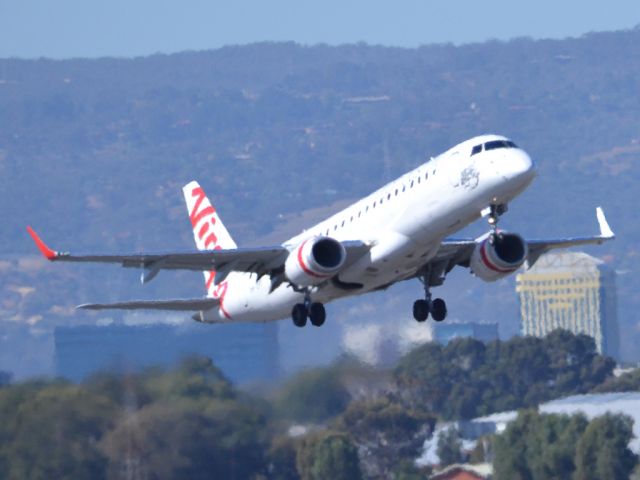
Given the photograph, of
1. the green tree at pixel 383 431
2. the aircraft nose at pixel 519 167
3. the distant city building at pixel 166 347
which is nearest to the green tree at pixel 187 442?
the distant city building at pixel 166 347

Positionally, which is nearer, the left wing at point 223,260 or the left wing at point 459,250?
the left wing at point 223,260

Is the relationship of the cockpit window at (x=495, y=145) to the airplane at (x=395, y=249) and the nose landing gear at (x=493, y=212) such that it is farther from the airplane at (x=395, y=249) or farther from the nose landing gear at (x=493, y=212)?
the nose landing gear at (x=493, y=212)

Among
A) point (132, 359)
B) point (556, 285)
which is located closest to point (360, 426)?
point (132, 359)

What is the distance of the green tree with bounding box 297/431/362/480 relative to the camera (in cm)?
6856

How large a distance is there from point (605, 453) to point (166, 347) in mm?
21152

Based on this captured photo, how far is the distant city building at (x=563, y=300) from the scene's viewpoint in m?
191

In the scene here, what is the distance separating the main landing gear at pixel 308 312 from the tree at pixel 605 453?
2266 centimetres

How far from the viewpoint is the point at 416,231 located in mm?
48656

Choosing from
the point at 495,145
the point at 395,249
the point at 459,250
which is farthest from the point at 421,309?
the point at 495,145

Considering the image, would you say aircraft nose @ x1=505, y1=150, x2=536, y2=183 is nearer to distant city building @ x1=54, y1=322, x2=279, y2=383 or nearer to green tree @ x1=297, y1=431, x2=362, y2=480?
distant city building @ x1=54, y1=322, x2=279, y2=383

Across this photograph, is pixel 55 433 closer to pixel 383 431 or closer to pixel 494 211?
pixel 383 431

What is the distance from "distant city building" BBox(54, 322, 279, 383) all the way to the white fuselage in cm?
1647

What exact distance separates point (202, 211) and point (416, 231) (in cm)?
1574

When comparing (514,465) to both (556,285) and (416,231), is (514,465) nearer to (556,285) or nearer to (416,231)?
(416,231)
